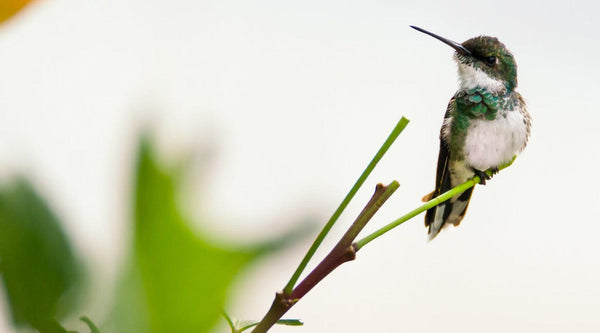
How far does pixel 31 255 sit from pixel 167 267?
0.02m

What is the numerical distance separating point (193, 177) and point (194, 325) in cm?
2

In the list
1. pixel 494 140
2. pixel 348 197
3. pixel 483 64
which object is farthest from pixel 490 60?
pixel 348 197

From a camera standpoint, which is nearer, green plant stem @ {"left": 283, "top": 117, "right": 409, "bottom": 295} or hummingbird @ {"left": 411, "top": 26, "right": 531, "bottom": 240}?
green plant stem @ {"left": 283, "top": 117, "right": 409, "bottom": 295}

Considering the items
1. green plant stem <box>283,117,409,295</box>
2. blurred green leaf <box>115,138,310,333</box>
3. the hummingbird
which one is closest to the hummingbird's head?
the hummingbird

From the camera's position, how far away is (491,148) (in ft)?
2.72

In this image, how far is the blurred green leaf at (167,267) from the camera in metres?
0.08

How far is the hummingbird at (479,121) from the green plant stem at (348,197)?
55 centimetres

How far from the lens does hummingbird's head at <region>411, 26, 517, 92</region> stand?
2.94ft

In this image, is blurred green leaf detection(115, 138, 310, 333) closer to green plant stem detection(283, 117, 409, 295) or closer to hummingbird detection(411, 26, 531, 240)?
green plant stem detection(283, 117, 409, 295)

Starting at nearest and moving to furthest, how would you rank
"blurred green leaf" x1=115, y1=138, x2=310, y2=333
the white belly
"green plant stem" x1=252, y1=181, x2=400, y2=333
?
1. "blurred green leaf" x1=115, y1=138, x2=310, y2=333
2. "green plant stem" x1=252, y1=181, x2=400, y2=333
3. the white belly

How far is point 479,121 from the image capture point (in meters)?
0.87

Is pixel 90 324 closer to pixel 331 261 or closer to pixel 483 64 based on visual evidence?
pixel 331 261

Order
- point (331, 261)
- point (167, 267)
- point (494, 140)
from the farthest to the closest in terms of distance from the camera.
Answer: point (494, 140), point (331, 261), point (167, 267)

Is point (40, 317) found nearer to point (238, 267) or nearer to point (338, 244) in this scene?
point (238, 267)
